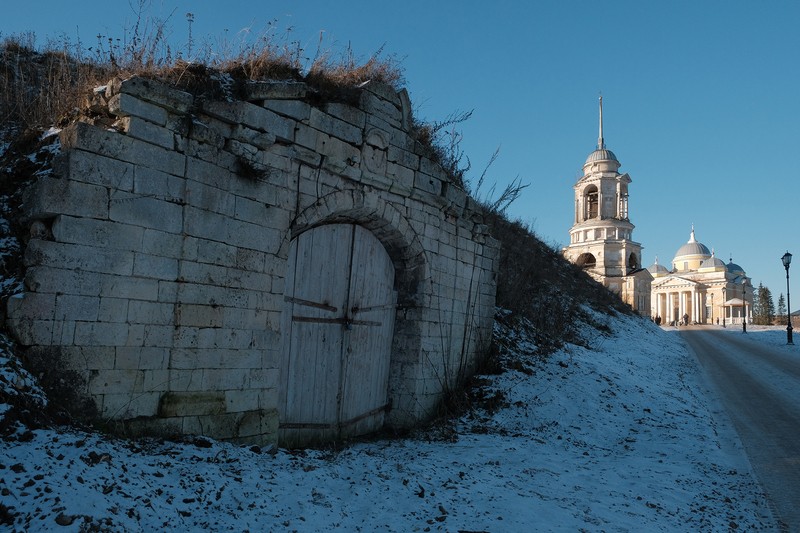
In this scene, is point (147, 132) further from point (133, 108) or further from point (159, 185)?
point (159, 185)

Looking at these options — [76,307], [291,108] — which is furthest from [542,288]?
[76,307]

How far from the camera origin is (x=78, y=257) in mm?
4164

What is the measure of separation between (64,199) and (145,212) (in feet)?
1.97

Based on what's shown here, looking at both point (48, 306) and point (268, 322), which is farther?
point (268, 322)

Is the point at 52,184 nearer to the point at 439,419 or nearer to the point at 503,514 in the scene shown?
the point at 503,514

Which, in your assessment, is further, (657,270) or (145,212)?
(657,270)

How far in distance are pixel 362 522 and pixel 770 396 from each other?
377 inches

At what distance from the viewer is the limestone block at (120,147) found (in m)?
4.19

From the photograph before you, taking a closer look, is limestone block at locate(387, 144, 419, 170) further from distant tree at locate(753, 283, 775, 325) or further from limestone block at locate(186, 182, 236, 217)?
distant tree at locate(753, 283, 775, 325)

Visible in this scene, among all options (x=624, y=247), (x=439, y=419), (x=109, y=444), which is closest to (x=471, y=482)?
(x=439, y=419)

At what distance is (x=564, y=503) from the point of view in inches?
184

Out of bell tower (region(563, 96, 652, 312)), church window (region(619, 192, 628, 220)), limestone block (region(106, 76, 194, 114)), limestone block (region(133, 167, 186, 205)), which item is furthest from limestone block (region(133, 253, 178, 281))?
church window (region(619, 192, 628, 220))

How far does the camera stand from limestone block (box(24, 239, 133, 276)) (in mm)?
4004

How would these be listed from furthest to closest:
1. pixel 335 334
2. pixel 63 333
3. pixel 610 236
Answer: pixel 610 236 → pixel 335 334 → pixel 63 333
